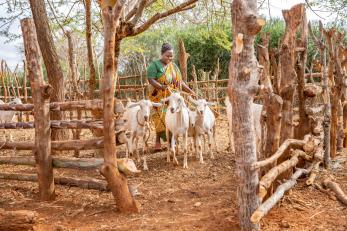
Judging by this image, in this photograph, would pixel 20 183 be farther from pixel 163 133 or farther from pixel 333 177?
pixel 333 177

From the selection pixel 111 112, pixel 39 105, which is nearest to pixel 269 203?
pixel 111 112

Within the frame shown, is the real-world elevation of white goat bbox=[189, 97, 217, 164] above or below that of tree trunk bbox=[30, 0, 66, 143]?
below

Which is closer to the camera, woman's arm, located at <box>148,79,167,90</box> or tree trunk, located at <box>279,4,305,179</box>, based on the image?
tree trunk, located at <box>279,4,305,179</box>

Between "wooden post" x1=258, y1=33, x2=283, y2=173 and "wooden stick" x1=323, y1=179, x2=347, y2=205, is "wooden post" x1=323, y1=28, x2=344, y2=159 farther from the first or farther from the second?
"wooden post" x1=258, y1=33, x2=283, y2=173

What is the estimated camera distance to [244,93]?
389cm

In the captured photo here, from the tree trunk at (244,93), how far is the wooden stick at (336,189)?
155 centimetres

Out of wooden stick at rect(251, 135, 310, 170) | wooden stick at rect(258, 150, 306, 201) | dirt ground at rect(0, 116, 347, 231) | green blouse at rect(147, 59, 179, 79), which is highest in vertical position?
green blouse at rect(147, 59, 179, 79)

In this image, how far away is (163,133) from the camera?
29.8 feet

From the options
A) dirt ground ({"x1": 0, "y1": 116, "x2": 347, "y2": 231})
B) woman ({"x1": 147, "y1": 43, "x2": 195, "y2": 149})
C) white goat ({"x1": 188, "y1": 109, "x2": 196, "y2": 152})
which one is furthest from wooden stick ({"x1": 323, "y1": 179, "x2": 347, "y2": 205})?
woman ({"x1": 147, "y1": 43, "x2": 195, "y2": 149})

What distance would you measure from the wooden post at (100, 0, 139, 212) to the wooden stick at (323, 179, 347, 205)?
251cm

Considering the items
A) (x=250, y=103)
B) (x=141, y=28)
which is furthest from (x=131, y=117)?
(x=250, y=103)

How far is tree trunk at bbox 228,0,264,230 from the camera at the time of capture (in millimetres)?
3834

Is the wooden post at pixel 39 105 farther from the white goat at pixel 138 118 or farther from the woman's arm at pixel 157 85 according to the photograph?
the woman's arm at pixel 157 85

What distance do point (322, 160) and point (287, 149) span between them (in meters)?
1.56
